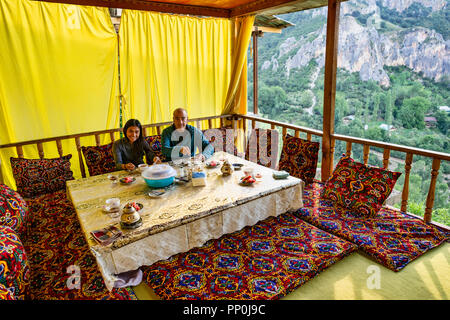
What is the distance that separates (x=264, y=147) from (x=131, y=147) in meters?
1.56

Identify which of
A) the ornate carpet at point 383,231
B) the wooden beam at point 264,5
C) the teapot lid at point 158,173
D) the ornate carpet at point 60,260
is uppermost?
the wooden beam at point 264,5

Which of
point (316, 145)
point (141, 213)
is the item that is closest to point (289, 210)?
point (316, 145)

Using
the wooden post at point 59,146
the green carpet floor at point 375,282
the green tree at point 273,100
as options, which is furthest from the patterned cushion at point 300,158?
the green tree at point 273,100

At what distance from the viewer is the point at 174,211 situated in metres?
1.94

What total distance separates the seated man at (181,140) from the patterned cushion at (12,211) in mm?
1377

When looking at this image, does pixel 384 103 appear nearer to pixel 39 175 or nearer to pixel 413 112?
pixel 413 112

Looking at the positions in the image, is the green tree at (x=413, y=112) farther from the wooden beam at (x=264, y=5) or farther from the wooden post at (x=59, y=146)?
the wooden post at (x=59, y=146)

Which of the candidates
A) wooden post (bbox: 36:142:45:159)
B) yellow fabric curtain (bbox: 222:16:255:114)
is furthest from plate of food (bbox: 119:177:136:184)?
yellow fabric curtain (bbox: 222:16:255:114)

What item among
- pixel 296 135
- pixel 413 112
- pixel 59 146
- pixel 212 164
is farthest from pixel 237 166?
pixel 413 112

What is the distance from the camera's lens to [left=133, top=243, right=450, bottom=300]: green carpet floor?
6.08 feet

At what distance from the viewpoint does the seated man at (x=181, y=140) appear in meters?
3.15

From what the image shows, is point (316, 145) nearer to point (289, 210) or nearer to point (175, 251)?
point (289, 210)

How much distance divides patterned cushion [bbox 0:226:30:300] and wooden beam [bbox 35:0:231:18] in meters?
2.91

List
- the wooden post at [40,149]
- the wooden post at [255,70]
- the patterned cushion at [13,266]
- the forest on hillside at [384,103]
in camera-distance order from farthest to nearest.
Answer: the forest on hillside at [384,103]
the wooden post at [255,70]
the wooden post at [40,149]
the patterned cushion at [13,266]
